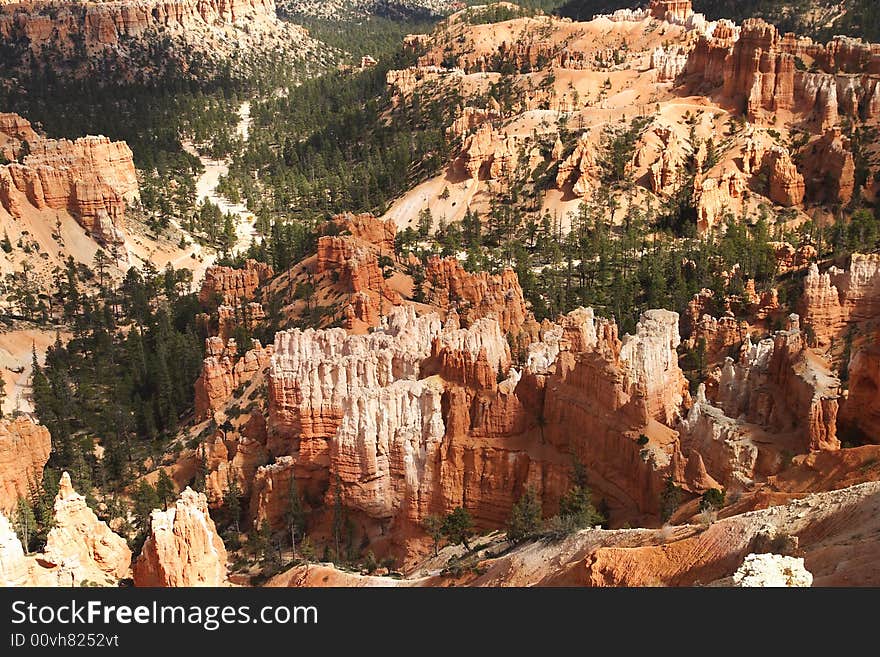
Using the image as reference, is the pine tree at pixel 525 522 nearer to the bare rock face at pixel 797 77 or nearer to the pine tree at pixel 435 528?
the pine tree at pixel 435 528

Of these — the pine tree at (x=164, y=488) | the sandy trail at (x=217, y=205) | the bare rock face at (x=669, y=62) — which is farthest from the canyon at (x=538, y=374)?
the bare rock face at (x=669, y=62)

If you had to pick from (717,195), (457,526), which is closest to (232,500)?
(457,526)

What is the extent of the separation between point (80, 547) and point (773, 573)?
66.9 feet

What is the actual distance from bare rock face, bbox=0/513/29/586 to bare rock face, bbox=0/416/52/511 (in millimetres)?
11614

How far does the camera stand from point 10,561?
2430 cm

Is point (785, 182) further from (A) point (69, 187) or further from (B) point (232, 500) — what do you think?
(A) point (69, 187)

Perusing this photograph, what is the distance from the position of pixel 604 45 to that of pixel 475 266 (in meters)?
66.5

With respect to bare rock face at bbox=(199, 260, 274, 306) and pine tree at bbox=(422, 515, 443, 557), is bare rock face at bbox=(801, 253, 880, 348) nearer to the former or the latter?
pine tree at bbox=(422, 515, 443, 557)

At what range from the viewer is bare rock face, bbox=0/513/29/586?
2406cm

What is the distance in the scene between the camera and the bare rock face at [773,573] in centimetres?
1619

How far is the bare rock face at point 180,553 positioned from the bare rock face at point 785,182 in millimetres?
71293

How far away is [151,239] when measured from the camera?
93.9 metres

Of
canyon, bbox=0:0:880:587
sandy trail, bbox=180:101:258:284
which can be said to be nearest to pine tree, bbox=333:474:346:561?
canyon, bbox=0:0:880:587

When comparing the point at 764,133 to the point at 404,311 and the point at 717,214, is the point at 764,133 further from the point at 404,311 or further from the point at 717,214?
the point at 404,311
